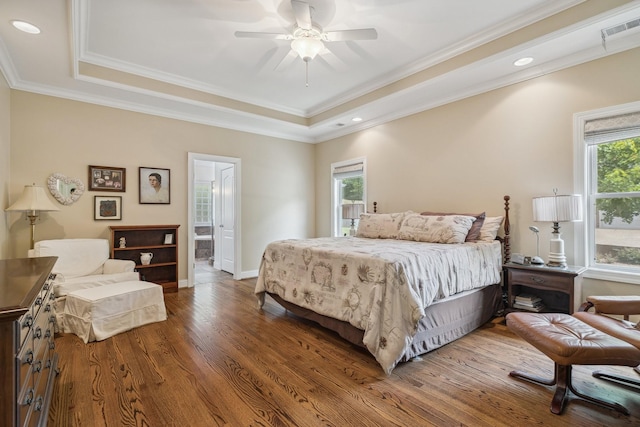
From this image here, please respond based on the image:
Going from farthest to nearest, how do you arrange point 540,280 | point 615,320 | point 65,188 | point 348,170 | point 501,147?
point 348,170 < point 65,188 < point 501,147 < point 540,280 < point 615,320

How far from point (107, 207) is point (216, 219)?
2.49m

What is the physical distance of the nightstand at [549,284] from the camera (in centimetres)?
260

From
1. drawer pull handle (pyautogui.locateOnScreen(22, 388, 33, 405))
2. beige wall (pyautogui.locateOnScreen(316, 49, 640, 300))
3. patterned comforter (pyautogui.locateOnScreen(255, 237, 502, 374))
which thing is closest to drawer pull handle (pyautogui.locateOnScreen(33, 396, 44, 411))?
drawer pull handle (pyautogui.locateOnScreen(22, 388, 33, 405))

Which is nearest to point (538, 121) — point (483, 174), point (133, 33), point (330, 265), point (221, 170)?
point (483, 174)

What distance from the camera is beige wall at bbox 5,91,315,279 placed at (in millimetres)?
3572

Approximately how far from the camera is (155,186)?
14.6 ft

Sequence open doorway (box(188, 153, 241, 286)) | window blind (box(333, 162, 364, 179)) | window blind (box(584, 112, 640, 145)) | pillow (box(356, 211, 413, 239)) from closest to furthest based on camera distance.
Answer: window blind (box(584, 112, 640, 145)), pillow (box(356, 211, 413, 239)), open doorway (box(188, 153, 241, 286)), window blind (box(333, 162, 364, 179))

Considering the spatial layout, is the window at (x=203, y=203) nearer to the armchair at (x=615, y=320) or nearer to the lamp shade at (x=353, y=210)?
the lamp shade at (x=353, y=210)

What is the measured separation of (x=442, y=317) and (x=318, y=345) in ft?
3.71

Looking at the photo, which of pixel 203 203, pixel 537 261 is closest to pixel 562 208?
pixel 537 261

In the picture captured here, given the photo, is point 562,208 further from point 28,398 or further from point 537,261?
point 28,398

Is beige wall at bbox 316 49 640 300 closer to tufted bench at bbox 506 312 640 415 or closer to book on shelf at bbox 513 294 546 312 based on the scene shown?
book on shelf at bbox 513 294 546 312

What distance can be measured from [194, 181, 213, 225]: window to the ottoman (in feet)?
15.4

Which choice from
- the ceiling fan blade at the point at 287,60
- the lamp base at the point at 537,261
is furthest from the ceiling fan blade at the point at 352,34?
the lamp base at the point at 537,261
